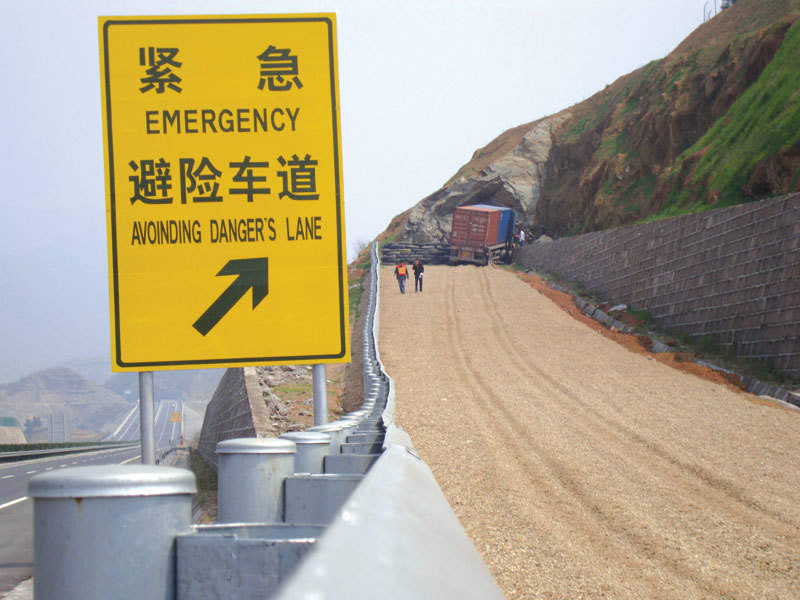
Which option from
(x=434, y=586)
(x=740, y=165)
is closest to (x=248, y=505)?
(x=434, y=586)

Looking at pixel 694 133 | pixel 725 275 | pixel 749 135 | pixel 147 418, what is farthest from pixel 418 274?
pixel 147 418

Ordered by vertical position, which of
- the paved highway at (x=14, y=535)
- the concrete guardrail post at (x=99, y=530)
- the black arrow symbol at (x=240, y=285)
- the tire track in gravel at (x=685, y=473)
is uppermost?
→ the black arrow symbol at (x=240, y=285)

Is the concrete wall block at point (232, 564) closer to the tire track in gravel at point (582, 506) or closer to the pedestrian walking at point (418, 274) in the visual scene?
the tire track in gravel at point (582, 506)

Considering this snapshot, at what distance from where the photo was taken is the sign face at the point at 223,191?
18.7ft

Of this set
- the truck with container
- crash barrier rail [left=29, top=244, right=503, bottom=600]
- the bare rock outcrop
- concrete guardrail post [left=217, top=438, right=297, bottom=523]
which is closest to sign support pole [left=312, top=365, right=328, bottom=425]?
concrete guardrail post [left=217, top=438, right=297, bottom=523]

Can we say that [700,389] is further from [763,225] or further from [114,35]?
[114,35]

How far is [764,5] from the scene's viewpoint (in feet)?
158

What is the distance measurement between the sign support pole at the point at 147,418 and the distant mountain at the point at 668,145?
22.3 meters

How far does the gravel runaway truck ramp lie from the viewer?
752cm

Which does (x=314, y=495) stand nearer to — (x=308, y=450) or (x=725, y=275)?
(x=308, y=450)

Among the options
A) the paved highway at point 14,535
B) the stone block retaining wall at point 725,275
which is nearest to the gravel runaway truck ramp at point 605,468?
the stone block retaining wall at point 725,275

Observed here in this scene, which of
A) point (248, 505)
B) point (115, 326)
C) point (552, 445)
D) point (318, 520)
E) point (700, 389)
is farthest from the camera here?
point (700, 389)

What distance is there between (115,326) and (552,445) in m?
9.60

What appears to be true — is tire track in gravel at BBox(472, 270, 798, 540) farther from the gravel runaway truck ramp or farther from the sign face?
the sign face
